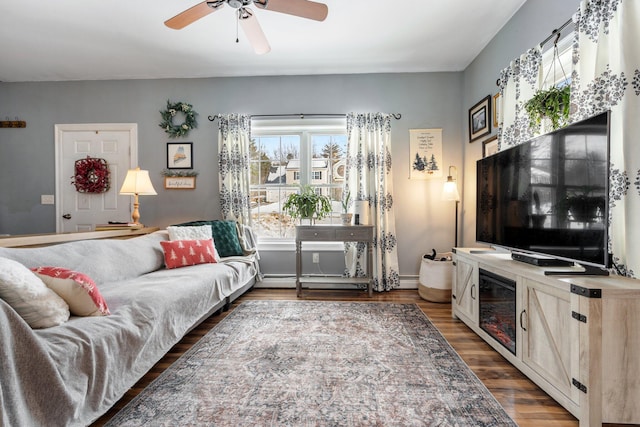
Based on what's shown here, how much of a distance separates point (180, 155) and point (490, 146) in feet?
11.6

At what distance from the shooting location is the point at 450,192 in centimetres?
352

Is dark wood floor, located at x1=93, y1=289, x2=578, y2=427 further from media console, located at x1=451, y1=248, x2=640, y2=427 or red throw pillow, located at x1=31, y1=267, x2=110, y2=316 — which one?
red throw pillow, located at x1=31, y1=267, x2=110, y2=316

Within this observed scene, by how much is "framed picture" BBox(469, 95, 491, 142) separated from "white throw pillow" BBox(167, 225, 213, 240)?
3039mm

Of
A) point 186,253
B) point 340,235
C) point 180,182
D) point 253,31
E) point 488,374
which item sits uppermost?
point 253,31

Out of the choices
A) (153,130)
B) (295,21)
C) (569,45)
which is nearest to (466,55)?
(569,45)

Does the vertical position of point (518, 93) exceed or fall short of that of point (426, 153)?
it exceeds it

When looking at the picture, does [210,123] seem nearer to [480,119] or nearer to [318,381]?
[480,119]

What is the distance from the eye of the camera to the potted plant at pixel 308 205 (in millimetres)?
3631

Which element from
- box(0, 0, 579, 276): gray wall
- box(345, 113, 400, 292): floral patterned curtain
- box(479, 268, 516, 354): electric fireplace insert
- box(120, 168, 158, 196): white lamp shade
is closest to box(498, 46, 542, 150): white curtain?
box(0, 0, 579, 276): gray wall

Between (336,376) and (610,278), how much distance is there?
144cm

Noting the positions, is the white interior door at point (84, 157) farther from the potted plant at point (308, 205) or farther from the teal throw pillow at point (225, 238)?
the potted plant at point (308, 205)

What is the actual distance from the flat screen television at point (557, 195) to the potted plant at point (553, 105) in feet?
0.69

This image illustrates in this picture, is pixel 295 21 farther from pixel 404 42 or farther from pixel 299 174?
pixel 299 174

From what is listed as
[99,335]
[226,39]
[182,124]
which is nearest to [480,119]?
[226,39]
